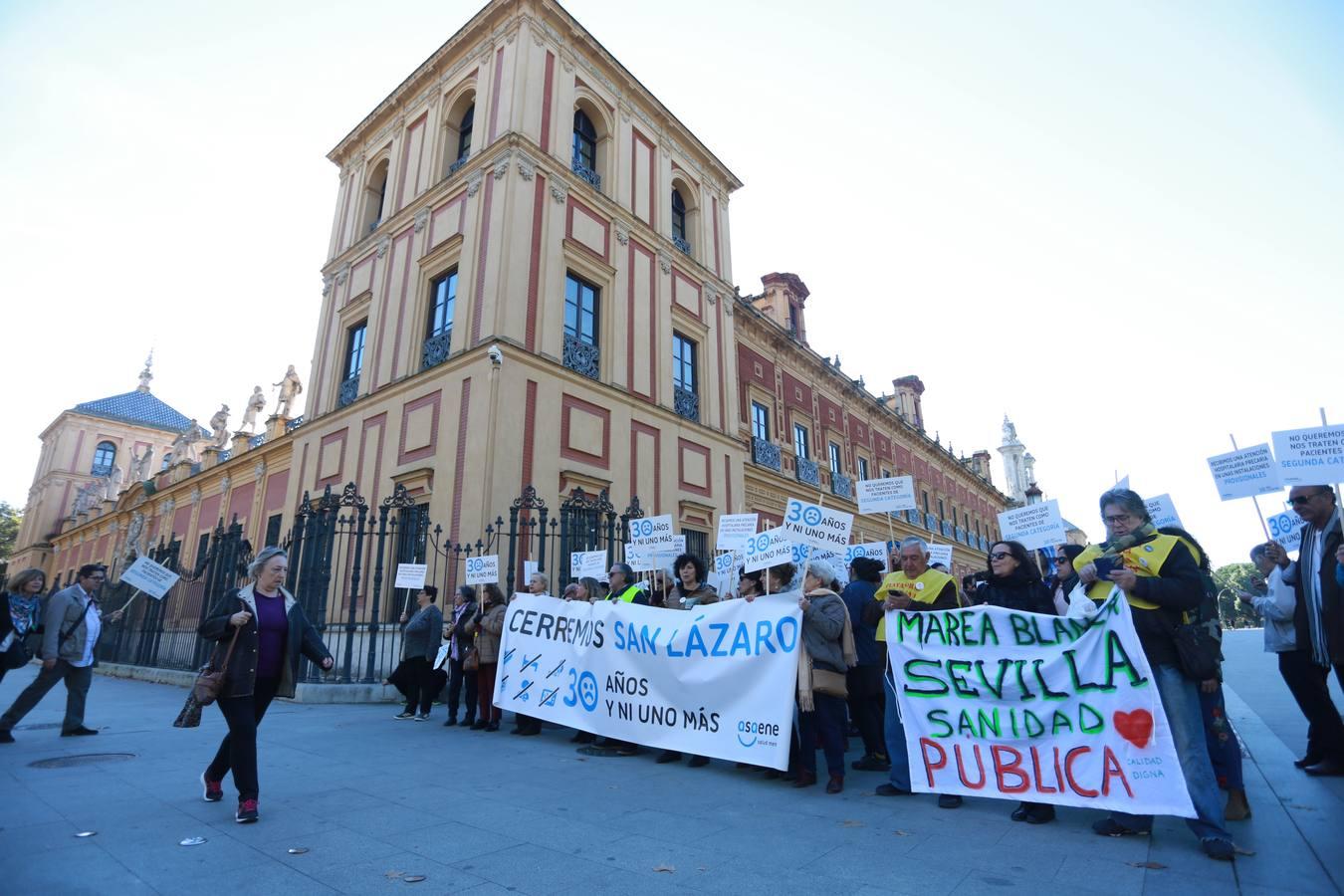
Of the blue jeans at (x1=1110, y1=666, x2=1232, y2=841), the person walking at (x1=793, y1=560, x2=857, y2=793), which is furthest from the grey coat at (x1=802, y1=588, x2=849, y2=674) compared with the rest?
the blue jeans at (x1=1110, y1=666, x2=1232, y2=841)

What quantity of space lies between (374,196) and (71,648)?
16410 mm

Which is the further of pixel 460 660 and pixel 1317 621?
pixel 460 660

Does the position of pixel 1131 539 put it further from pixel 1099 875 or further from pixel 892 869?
pixel 892 869

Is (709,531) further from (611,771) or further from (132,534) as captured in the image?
(132,534)

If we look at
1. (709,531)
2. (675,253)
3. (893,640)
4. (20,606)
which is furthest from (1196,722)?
(675,253)

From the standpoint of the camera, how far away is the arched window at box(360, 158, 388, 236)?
2031 centimetres

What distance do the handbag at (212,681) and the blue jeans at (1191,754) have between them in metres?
5.59

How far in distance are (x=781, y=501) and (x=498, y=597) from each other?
1522 centimetres

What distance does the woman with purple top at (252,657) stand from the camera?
4.51m

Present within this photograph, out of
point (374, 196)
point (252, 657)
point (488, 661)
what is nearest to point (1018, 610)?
point (252, 657)

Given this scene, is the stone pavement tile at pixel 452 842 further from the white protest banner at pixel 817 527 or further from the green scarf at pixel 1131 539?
the green scarf at pixel 1131 539

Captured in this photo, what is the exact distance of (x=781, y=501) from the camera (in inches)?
909

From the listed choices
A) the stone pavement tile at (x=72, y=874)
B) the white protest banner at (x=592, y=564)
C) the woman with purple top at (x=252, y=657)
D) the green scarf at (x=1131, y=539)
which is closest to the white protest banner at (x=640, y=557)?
the white protest banner at (x=592, y=564)

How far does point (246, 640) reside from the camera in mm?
4695
